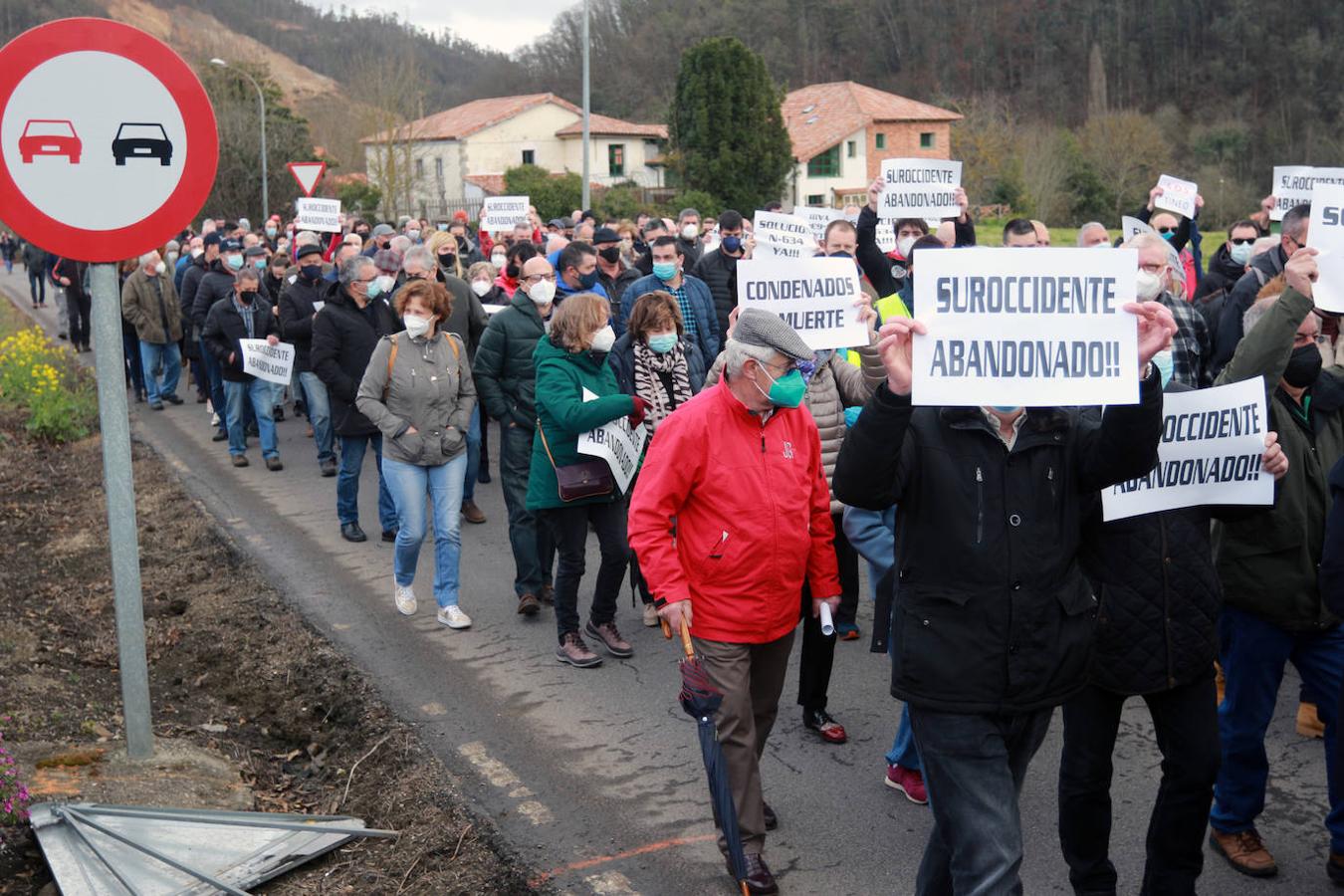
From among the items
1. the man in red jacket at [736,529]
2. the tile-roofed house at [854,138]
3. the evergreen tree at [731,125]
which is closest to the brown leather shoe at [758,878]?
the man in red jacket at [736,529]

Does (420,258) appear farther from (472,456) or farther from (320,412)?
(320,412)

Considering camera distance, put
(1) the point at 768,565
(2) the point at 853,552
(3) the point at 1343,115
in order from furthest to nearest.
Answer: (3) the point at 1343,115 → (2) the point at 853,552 → (1) the point at 768,565

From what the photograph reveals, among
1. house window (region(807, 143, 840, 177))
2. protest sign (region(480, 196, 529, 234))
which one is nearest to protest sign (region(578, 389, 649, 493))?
protest sign (region(480, 196, 529, 234))

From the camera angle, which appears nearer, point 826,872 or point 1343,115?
point 826,872

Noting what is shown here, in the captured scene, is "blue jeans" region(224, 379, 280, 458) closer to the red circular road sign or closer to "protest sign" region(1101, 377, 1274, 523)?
the red circular road sign

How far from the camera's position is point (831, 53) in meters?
101

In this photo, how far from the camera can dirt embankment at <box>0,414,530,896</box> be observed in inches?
193

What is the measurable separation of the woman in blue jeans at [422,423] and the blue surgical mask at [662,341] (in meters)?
1.47

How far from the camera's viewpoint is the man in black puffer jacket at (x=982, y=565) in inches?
146

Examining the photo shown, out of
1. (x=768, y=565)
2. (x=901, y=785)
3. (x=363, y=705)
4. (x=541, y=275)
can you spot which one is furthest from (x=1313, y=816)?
(x=541, y=275)

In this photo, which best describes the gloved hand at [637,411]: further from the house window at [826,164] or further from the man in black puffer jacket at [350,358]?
the house window at [826,164]

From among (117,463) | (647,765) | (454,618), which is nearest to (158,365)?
(454,618)

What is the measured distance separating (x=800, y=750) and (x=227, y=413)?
8.94 metres

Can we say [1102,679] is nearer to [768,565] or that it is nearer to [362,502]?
[768,565]
